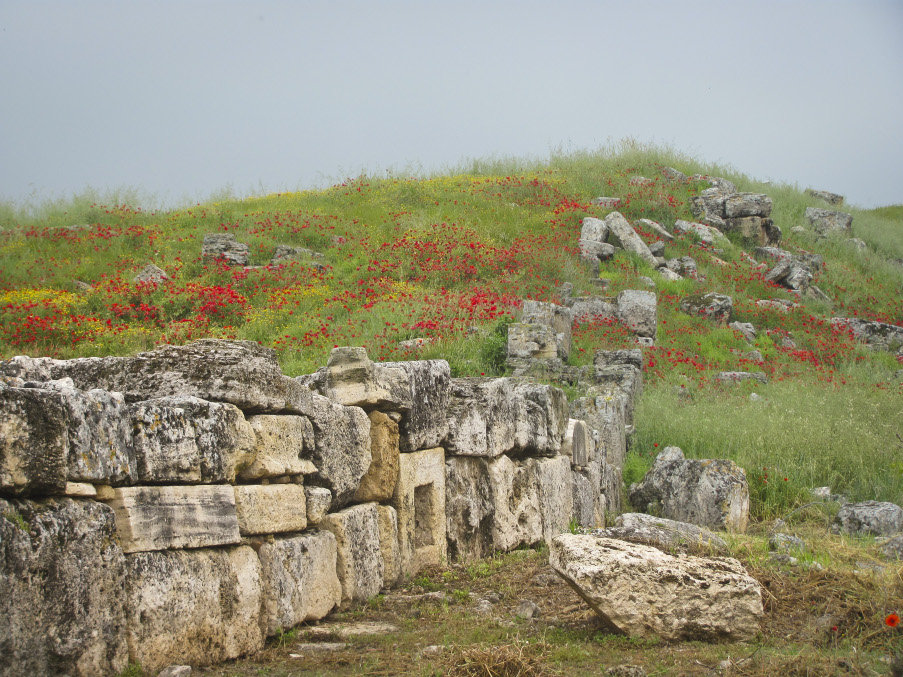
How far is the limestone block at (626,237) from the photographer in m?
20.8

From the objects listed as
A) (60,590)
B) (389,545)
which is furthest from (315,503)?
(60,590)

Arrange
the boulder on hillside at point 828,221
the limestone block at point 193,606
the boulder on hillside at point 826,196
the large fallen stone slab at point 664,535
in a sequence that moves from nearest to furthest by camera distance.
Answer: the limestone block at point 193,606 < the large fallen stone slab at point 664,535 < the boulder on hillside at point 828,221 < the boulder on hillside at point 826,196

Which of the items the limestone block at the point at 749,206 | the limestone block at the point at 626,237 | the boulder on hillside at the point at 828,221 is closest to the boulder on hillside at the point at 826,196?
the boulder on hillside at the point at 828,221

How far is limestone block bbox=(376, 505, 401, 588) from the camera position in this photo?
562 cm

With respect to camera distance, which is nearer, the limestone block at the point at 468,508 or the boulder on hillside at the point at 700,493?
the limestone block at the point at 468,508

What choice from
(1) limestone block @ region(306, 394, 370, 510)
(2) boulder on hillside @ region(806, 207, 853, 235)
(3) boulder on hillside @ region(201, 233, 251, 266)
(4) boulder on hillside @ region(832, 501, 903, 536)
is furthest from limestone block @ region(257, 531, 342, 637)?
(2) boulder on hillside @ region(806, 207, 853, 235)

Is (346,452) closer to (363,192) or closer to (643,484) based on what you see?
(643,484)

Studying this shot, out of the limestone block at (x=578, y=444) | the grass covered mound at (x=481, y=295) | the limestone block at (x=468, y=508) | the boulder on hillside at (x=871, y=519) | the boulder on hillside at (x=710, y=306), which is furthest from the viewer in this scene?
the boulder on hillside at (x=710, y=306)

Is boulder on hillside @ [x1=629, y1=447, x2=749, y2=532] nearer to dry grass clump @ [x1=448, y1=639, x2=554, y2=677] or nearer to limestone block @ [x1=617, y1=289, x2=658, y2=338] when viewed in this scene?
dry grass clump @ [x1=448, y1=639, x2=554, y2=677]

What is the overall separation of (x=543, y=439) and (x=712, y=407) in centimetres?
547

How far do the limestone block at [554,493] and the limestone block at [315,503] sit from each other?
3.01 meters

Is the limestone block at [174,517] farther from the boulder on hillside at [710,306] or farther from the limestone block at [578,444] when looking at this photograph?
the boulder on hillside at [710,306]

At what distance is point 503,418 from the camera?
7133 millimetres

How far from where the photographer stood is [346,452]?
209 inches
